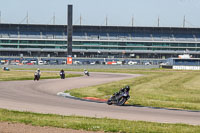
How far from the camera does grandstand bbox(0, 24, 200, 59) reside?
156375 mm

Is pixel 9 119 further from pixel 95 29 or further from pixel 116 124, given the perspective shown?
pixel 95 29

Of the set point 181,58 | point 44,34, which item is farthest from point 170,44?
point 44,34

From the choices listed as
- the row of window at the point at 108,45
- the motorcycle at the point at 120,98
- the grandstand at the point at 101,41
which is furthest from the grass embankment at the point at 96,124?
the row of window at the point at 108,45

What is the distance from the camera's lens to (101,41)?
15862cm

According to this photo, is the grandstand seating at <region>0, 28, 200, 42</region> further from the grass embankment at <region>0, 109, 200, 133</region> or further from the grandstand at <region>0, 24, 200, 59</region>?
the grass embankment at <region>0, 109, 200, 133</region>

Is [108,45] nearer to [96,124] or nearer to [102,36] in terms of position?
[102,36]

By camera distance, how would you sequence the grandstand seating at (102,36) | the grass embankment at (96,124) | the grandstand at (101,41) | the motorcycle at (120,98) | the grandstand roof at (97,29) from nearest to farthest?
the grass embankment at (96,124) < the motorcycle at (120,98) < the grandstand at (101,41) < the grandstand seating at (102,36) < the grandstand roof at (97,29)

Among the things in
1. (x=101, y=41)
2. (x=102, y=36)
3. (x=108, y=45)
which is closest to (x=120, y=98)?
(x=108, y=45)

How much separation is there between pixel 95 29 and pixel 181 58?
192ft

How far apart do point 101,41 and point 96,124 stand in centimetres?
14401

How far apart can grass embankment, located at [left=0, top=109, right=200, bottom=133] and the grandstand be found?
135275 millimetres

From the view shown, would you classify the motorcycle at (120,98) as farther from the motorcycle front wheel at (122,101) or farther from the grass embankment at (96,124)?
the grass embankment at (96,124)

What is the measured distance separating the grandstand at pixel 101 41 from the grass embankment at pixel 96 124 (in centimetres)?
13527

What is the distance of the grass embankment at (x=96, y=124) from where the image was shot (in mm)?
14258
